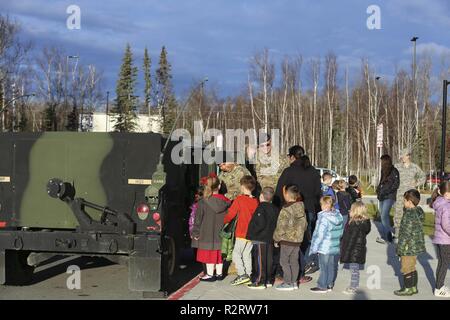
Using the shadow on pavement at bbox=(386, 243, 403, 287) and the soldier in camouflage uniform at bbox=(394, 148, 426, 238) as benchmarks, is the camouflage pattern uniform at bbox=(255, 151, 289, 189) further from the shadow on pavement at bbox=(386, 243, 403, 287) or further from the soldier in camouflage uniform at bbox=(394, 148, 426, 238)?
the soldier in camouflage uniform at bbox=(394, 148, 426, 238)

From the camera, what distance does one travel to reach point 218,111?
200 ft

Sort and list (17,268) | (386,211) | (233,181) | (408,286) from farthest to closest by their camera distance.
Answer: (386,211)
(233,181)
(17,268)
(408,286)

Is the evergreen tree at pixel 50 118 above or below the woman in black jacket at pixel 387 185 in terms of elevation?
above

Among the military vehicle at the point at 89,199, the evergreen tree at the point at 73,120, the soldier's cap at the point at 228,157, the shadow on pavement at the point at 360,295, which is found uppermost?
the evergreen tree at the point at 73,120

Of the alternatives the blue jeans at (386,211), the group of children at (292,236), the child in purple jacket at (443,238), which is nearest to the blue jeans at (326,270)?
the group of children at (292,236)

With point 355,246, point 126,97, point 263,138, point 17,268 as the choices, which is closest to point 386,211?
point 263,138

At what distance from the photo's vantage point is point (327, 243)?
7.69m

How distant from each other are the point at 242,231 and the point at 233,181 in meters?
1.05

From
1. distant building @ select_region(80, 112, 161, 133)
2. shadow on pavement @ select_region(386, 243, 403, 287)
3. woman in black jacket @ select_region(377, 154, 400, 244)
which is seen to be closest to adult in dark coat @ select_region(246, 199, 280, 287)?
shadow on pavement @ select_region(386, 243, 403, 287)

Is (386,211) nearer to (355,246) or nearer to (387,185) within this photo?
(387,185)

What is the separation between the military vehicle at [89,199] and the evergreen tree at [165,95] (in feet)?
170

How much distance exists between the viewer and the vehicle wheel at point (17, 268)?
24.7 ft

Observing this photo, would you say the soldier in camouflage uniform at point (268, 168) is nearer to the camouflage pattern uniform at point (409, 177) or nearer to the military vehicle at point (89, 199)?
the military vehicle at point (89, 199)

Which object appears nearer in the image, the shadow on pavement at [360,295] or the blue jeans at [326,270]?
the shadow on pavement at [360,295]
